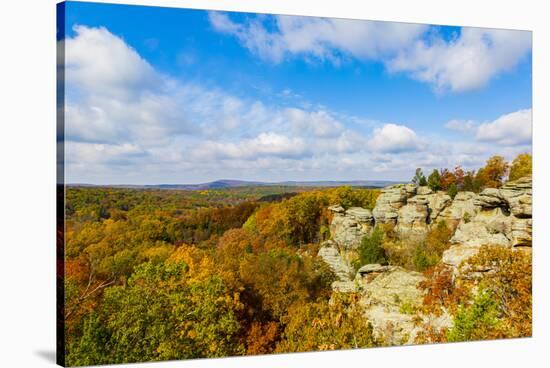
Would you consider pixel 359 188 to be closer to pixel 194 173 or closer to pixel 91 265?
pixel 194 173

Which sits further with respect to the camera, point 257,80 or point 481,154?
point 481,154

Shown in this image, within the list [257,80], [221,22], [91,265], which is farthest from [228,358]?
[221,22]

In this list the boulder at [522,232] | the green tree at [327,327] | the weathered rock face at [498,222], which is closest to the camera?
the green tree at [327,327]

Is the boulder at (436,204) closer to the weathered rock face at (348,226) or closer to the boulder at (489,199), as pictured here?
the boulder at (489,199)

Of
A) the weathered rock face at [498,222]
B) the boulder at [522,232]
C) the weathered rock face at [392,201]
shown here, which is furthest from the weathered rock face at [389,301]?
the boulder at [522,232]

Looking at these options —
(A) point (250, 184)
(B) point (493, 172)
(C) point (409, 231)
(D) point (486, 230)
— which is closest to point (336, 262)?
(C) point (409, 231)

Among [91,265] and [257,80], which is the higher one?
[257,80]

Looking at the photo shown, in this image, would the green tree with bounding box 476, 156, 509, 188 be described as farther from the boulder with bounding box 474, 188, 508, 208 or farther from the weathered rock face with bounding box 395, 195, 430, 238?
the weathered rock face with bounding box 395, 195, 430, 238
